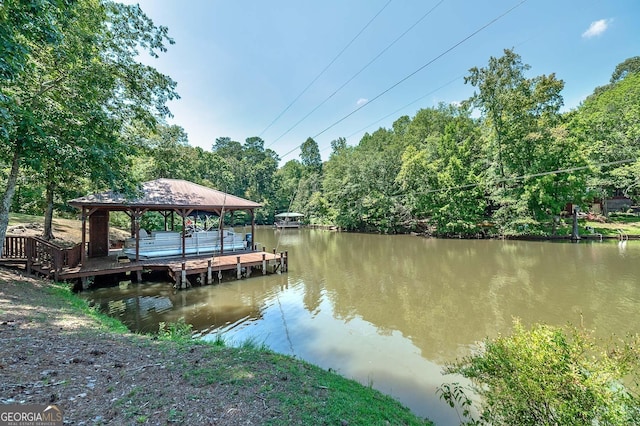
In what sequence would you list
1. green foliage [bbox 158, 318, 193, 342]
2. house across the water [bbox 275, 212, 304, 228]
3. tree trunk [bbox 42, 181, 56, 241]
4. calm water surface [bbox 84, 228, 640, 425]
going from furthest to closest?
house across the water [bbox 275, 212, 304, 228] < tree trunk [bbox 42, 181, 56, 241] < calm water surface [bbox 84, 228, 640, 425] < green foliage [bbox 158, 318, 193, 342]

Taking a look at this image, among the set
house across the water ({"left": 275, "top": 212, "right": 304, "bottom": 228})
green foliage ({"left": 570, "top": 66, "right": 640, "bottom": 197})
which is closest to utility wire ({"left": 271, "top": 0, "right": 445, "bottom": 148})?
green foliage ({"left": 570, "top": 66, "right": 640, "bottom": 197})

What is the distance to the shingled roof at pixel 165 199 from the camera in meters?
10.8

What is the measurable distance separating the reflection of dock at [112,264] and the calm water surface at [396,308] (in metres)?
0.65

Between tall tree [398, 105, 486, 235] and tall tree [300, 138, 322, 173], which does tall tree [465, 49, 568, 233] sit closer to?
tall tree [398, 105, 486, 235]

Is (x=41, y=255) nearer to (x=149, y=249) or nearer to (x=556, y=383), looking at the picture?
(x=149, y=249)

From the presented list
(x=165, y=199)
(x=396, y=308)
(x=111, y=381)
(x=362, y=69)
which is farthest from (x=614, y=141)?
(x=111, y=381)

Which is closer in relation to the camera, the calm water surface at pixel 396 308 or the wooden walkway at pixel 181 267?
the calm water surface at pixel 396 308

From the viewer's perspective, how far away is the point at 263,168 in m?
55.3

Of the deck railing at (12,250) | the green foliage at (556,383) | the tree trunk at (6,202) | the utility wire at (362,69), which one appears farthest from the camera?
the deck railing at (12,250)

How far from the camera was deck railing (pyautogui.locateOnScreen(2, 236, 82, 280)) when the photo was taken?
9.34m

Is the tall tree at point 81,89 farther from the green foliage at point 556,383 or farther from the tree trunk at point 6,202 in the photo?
the green foliage at point 556,383

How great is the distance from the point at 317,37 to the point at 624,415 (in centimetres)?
1250

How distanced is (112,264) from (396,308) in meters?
11.0

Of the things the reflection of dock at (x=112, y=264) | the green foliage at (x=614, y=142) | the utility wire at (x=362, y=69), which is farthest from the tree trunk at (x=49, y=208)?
the green foliage at (x=614, y=142)
